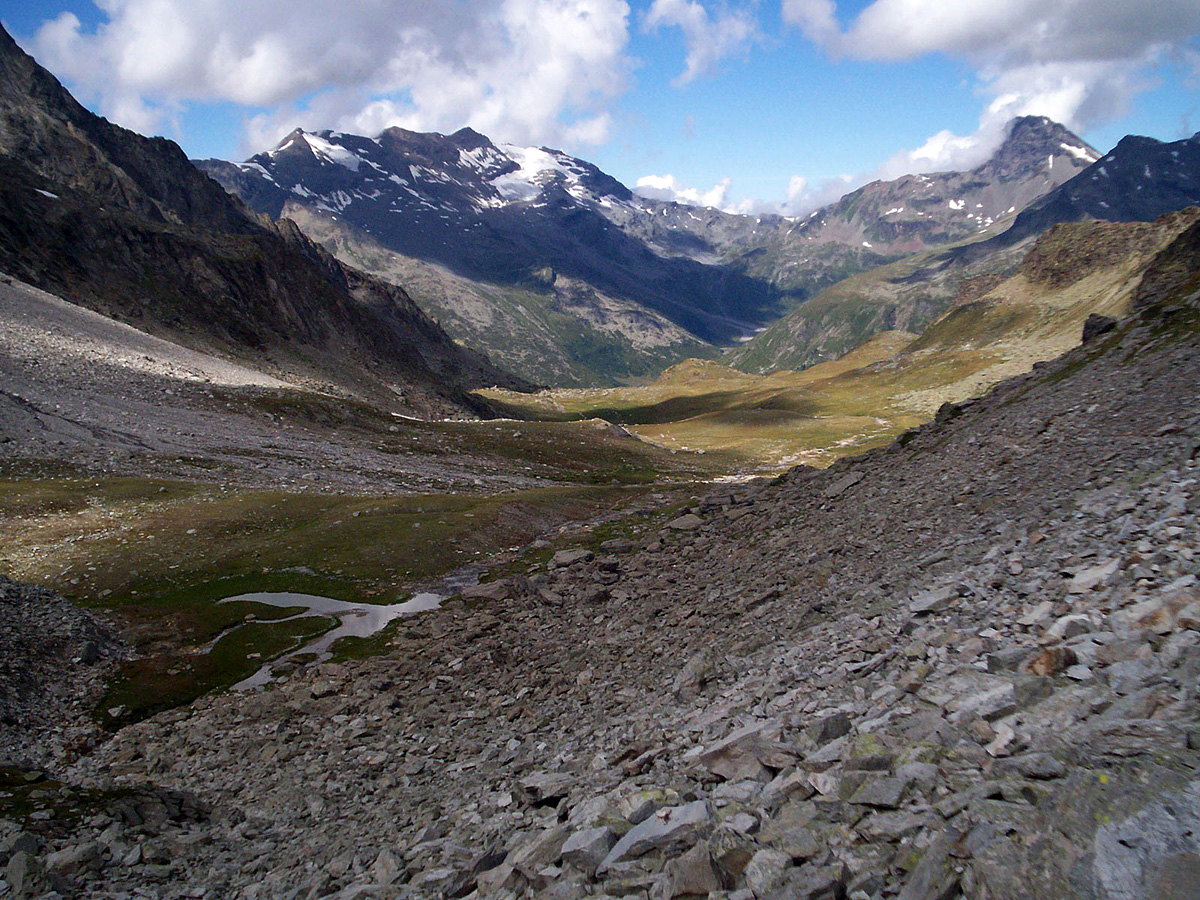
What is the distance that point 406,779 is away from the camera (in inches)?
806

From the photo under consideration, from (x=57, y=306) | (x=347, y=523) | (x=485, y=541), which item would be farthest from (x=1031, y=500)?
(x=57, y=306)

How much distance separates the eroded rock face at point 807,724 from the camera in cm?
845

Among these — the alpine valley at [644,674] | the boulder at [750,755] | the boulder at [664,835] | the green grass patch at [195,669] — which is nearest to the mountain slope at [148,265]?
Result: the alpine valley at [644,674]

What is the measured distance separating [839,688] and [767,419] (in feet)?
603

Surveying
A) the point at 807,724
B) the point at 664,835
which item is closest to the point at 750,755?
the point at 807,724

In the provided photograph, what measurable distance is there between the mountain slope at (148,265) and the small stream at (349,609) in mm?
116831

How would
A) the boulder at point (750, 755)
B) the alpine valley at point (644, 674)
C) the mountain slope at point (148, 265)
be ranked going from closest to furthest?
the alpine valley at point (644, 674), the boulder at point (750, 755), the mountain slope at point (148, 265)

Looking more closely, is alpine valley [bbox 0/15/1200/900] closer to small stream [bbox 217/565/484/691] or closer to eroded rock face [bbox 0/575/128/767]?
eroded rock face [bbox 0/575/128/767]

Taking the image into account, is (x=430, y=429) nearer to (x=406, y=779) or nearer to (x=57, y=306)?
(x=57, y=306)

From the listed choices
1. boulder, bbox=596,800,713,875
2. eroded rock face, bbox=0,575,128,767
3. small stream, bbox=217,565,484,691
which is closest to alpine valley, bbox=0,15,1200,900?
boulder, bbox=596,800,713,875

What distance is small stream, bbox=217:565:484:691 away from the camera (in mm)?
36188

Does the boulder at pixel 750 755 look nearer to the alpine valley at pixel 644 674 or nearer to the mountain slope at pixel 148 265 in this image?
the alpine valley at pixel 644 674

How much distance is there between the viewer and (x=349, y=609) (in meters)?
40.5

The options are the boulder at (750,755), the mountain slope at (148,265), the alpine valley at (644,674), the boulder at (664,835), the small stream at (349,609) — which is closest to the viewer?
the alpine valley at (644,674)
